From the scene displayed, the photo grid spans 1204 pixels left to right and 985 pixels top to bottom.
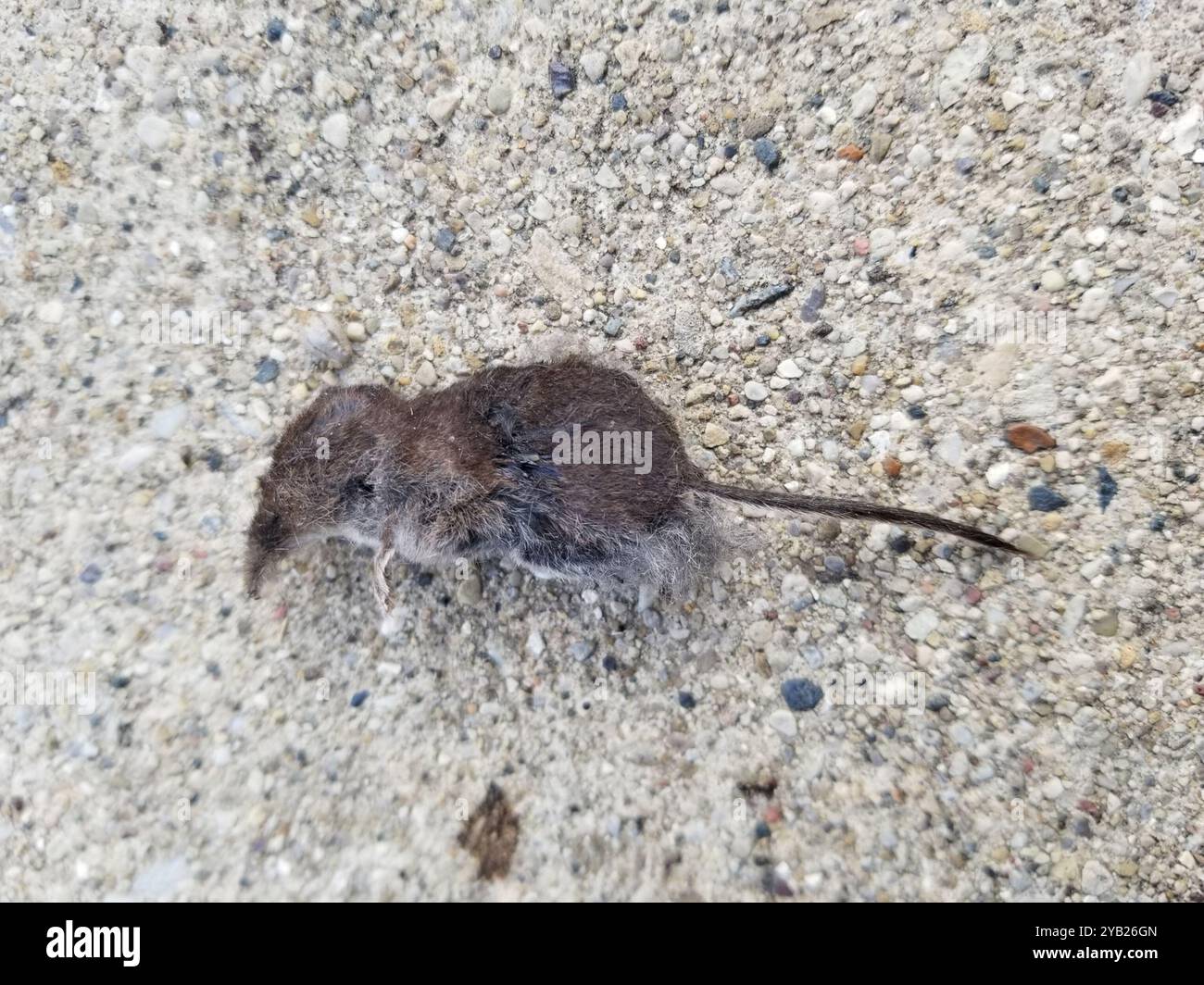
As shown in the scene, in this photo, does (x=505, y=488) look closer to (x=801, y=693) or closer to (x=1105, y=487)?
(x=801, y=693)

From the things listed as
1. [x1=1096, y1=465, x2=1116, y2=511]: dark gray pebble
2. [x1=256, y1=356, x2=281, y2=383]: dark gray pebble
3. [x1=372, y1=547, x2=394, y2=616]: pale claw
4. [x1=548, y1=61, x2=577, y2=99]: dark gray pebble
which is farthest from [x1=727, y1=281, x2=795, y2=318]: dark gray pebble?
[x1=256, y1=356, x2=281, y2=383]: dark gray pebble

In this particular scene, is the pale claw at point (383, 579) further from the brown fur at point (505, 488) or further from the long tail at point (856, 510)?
the long tail at point (856, 510)

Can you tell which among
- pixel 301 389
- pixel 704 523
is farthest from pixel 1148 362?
pixel 301 389

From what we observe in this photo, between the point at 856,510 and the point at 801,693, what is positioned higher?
the point at 856,510

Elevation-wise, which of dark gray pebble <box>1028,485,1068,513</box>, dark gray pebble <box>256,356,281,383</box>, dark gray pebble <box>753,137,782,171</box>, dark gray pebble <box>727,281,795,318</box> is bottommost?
dark gray pebble <box>1028,485,1068,513</box>

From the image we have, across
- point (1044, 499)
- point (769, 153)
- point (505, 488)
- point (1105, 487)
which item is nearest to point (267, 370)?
point (505, 488)

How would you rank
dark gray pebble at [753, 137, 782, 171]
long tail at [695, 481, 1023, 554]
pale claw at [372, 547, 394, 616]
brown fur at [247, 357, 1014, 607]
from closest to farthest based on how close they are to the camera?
long tail at [695, 481, 1023, 554], brown fur at [247, 357, 1014, 607], pale claw at [372, 547, 394, 616], dark gray pebble at [753, 137, 782, 171]

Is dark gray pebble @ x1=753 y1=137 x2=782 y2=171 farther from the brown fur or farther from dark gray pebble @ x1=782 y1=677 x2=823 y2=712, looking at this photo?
dark gray pebble @ x1=782 y1=677 x2=823 y2=712
